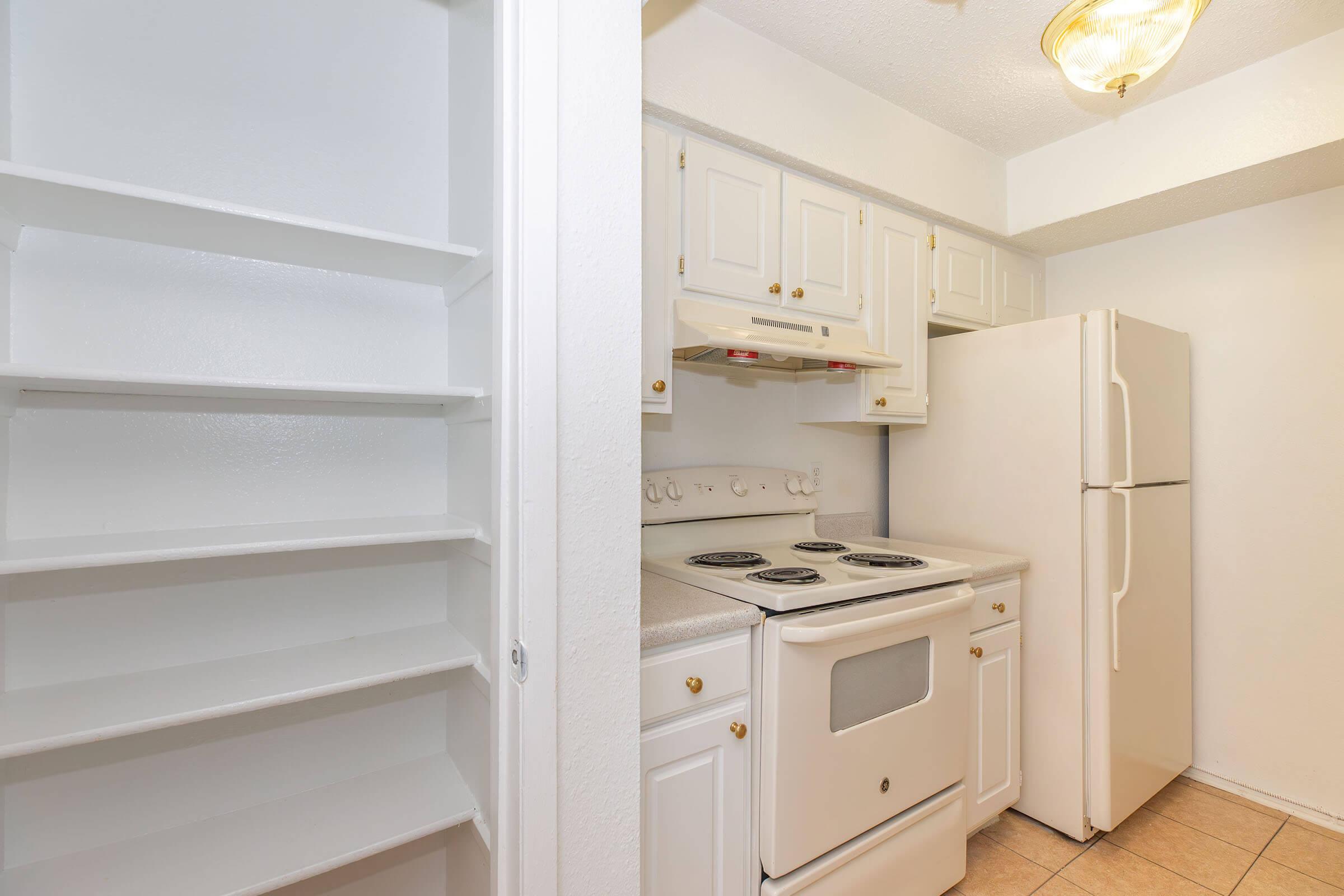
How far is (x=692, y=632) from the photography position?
1387 millimetres

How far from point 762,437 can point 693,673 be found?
3.84 ft

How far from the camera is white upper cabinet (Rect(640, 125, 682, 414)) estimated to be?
1.68 metres

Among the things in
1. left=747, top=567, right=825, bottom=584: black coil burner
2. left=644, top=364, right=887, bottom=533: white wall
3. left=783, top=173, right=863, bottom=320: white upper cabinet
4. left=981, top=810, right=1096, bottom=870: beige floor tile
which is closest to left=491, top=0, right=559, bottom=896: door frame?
left=747, top=567, right=825, bottom=584: black coil burner

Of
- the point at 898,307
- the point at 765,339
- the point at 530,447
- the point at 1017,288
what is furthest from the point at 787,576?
the point at 1017,288

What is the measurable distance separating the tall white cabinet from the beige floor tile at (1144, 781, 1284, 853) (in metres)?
2.50

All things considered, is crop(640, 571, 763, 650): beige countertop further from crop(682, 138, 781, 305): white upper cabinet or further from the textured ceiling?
the textured ceiling

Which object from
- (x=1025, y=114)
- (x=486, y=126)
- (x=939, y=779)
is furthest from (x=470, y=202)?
(x=1025, y=114)

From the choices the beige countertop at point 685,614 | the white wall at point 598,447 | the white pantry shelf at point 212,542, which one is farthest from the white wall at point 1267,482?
the white pantry shelf at point 212,542

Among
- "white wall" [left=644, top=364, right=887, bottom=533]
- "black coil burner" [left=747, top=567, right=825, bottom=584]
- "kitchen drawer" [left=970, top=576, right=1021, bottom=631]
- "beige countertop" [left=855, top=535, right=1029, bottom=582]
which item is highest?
"white wall" [left=644, top=364, right=887, bottom=533]

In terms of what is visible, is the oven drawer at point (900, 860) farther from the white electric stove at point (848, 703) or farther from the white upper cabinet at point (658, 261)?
the white upper cabinet at point (658, 261)

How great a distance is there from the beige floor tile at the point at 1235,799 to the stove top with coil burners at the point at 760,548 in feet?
5.26

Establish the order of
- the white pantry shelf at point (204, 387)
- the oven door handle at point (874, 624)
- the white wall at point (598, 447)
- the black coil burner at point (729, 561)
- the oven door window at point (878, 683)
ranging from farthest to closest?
the black coil burner at point (729, 561) < the oven door window at point (878, 683) < the oven door handle at point (874, 624) < the white wall at point (598, 447) < the white pantry shelf at point (204, 387)

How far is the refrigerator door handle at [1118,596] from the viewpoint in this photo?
2.04m

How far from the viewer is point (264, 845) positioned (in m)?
1.16
